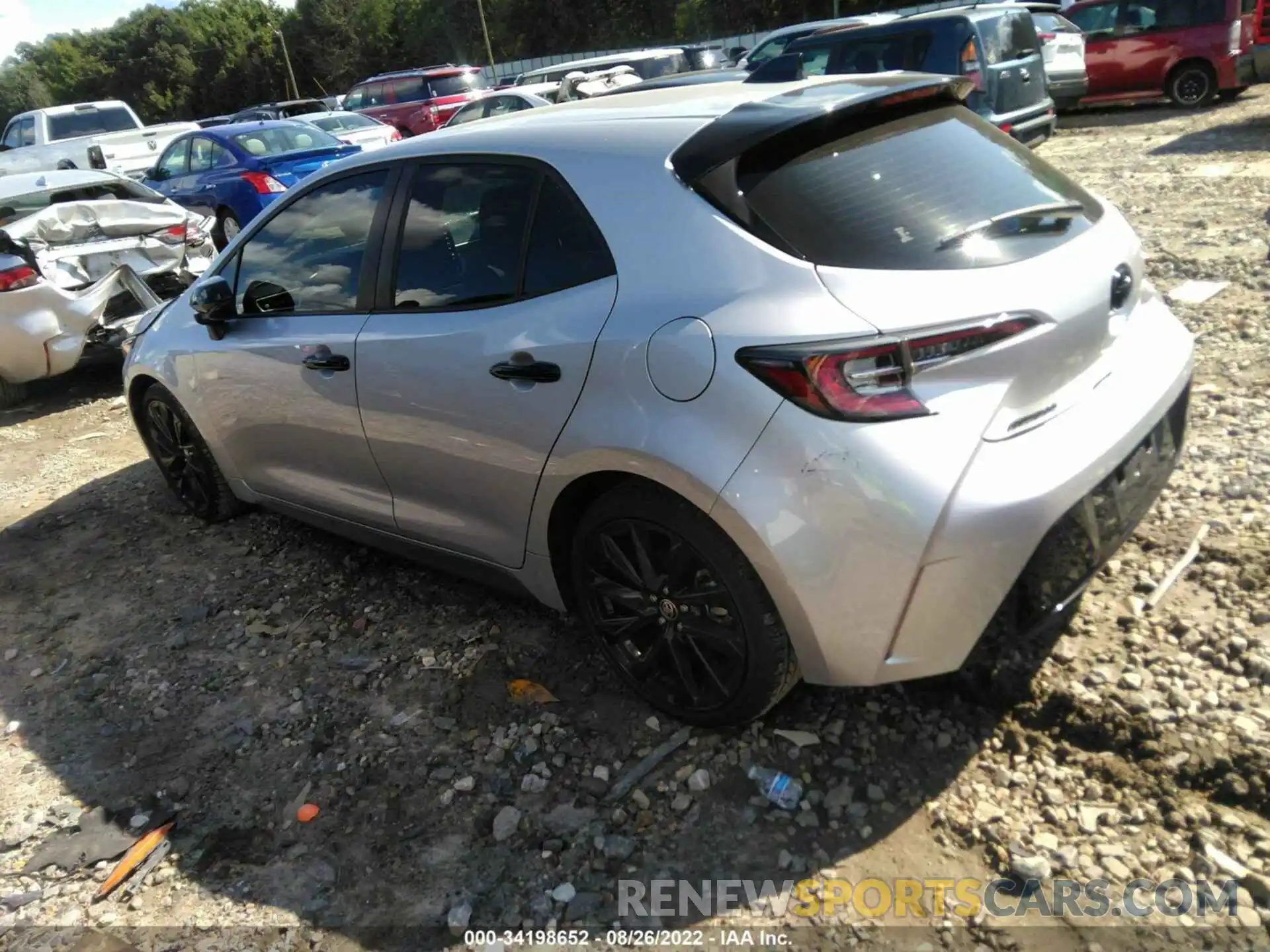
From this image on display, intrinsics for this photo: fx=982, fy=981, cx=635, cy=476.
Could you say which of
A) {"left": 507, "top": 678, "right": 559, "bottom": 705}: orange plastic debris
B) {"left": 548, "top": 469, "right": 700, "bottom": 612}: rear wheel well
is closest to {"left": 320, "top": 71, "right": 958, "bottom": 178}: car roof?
{"left": 548, "top": 469, "right": 700, "bottom": 612}: rear wheel well

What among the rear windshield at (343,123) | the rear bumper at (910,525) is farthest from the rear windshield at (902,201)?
the rear windshield at (343,123)

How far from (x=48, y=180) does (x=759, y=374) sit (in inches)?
313

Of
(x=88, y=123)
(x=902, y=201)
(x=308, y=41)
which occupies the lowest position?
(x=902, y=201)

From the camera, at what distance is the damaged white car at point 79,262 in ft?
23.1

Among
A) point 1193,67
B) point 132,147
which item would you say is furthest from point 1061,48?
point 132,147

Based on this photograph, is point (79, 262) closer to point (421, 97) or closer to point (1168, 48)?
point (1168, 48)

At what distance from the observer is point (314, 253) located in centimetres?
377

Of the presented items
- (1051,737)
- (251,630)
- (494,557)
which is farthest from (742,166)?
(251,630)

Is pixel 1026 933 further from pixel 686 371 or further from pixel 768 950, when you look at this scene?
pixel 686 371

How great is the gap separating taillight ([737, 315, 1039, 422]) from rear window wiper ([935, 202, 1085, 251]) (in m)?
0.30

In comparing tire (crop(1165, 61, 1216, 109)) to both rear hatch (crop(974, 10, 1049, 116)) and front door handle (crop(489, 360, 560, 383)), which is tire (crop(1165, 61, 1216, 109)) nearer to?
rear hatch (crop(974, 10, 1049, 116))

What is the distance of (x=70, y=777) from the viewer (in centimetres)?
322

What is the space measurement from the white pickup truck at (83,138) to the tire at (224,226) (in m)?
5.26

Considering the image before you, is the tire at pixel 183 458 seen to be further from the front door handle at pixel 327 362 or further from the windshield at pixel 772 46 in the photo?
the windshield at pixel 772 46
